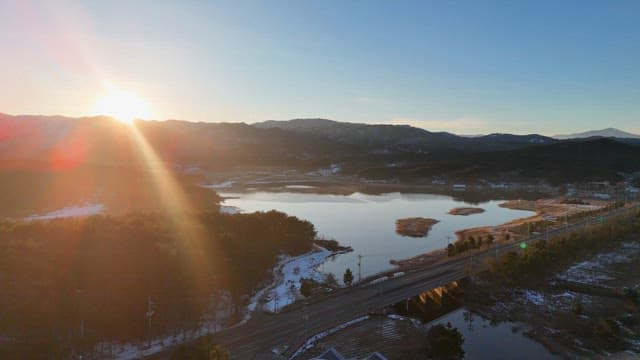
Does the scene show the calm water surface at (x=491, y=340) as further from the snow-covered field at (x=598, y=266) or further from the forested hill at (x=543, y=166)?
the forested hill at (x=543, y=166)

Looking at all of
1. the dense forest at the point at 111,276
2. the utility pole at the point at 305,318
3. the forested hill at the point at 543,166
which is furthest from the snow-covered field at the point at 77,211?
the forested hill at the point at 543,166

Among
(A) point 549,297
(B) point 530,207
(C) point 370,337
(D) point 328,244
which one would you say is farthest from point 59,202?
(B) point 530,207

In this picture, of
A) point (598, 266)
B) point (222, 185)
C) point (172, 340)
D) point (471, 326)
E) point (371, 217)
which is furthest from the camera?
point (222, 185)

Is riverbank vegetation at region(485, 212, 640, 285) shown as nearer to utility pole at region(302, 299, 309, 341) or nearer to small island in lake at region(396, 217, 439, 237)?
utility pole at region(302, 299, 309, 341)

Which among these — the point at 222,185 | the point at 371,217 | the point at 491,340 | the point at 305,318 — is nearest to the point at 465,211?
the point at 371,217

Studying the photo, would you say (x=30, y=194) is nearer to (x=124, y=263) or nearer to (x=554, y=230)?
(x=124, y=263)

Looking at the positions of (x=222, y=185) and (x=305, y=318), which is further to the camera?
(x=222, y=185)

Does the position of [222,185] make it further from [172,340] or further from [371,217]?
[172,340]
